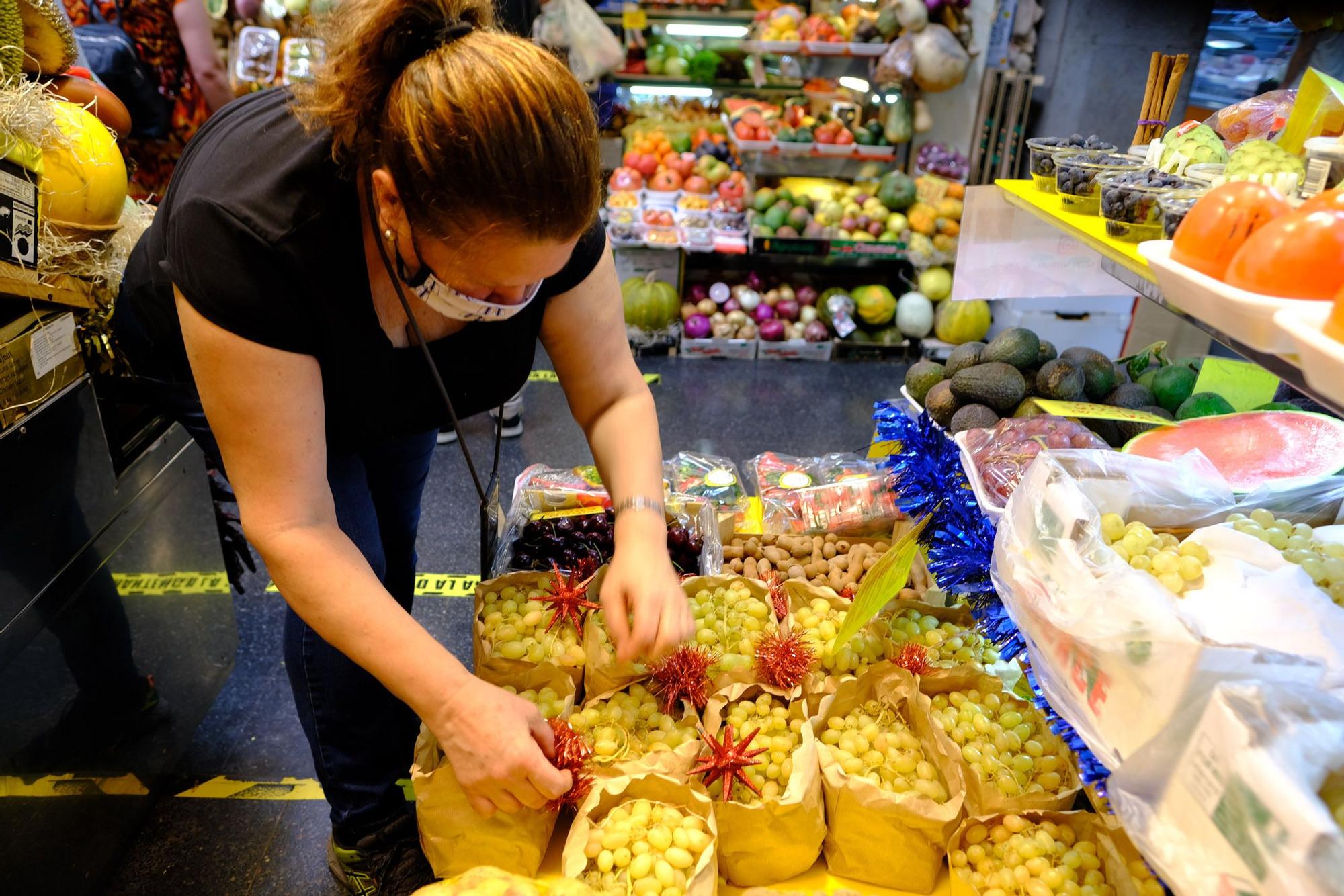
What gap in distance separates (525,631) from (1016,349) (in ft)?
4.44

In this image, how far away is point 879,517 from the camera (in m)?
2.11

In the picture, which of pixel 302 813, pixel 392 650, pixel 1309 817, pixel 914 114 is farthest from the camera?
pixel 914 114

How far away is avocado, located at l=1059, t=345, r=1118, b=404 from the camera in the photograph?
2.05 metres

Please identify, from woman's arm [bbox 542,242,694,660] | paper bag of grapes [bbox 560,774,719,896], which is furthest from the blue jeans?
paper bag of grapes [bbox 560,774,719,896]

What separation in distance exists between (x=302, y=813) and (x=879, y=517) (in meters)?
1.56

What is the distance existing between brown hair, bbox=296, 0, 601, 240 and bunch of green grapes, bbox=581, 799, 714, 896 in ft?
2.60

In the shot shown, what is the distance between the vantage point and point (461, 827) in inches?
47.1

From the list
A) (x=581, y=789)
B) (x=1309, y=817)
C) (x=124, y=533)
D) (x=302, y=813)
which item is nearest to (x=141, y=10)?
(x=124, y=533)

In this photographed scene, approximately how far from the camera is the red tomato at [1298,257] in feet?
2.35

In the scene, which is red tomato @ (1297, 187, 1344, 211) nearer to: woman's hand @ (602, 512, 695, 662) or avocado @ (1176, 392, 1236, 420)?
woman's hand @ (602, 512, 695, 662)

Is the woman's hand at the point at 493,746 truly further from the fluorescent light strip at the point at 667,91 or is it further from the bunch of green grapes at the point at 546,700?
the fluorescent light strip at the point at 667,91

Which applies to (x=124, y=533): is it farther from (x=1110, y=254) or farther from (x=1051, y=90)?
→ (x=1051, y=90)

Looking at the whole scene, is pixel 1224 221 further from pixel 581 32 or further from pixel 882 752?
pixel 581 32

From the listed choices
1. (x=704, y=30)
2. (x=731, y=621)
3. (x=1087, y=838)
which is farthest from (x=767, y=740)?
(x=704, y=30)
